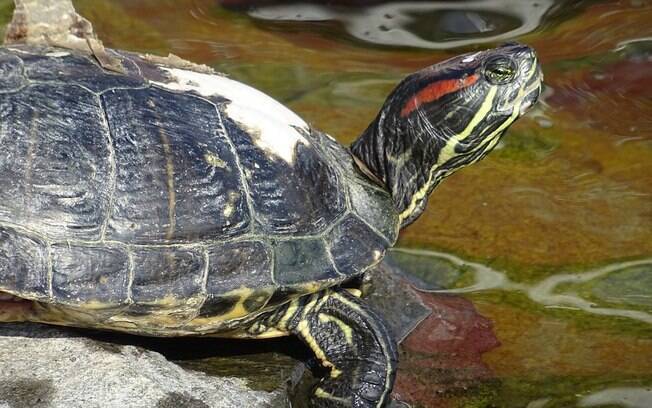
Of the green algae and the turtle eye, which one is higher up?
the turtle eye

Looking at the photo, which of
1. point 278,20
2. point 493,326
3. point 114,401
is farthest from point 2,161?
point 278,20

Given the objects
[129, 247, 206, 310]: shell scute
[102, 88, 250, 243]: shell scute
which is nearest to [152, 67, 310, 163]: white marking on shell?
[102, 88, 250, 243]: shell scute

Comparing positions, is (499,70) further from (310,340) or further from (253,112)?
(310,340)

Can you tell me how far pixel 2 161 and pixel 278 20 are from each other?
4897 mm

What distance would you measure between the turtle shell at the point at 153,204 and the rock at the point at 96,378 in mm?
133

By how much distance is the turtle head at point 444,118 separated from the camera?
5043mm

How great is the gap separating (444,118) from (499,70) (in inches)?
15.7

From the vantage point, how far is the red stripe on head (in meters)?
5.05

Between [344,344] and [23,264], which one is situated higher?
[23,264]

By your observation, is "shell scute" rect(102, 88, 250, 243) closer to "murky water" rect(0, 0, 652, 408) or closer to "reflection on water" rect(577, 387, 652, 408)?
"murky water" rect(0, 0, 652, 408)

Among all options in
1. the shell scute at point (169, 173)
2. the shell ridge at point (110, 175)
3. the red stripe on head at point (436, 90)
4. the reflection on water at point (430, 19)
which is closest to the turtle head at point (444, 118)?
the red stripe on head at point (436, 90)

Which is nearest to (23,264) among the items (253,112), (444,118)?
(253,112)

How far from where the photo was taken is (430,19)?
8.54 meters

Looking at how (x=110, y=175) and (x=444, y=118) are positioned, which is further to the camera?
(x=444, y=118)
